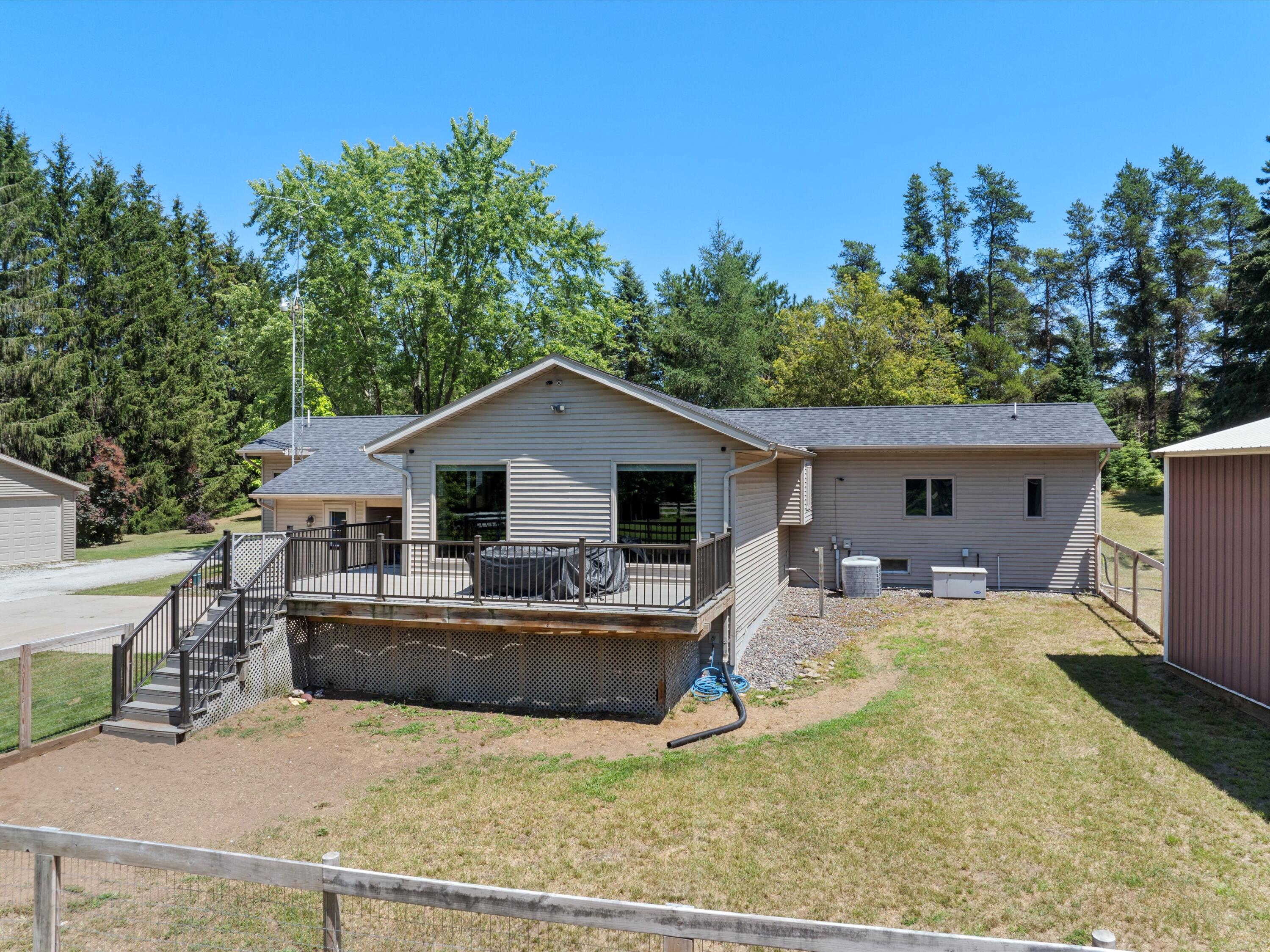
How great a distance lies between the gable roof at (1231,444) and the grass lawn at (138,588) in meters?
20.9

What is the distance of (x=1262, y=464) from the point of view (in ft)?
26.2

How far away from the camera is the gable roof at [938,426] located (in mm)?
16250

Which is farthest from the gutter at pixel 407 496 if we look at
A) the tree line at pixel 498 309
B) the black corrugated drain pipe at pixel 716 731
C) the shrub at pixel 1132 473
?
the shrub at pixel 1132 473

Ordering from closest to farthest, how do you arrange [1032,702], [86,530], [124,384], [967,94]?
[1032,702], [967,94], [86,530], [124,384]

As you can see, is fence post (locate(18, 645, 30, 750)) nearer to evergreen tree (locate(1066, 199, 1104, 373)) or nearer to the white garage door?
the white garage door

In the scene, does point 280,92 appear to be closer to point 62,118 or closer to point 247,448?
point 247,448

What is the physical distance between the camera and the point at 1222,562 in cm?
873

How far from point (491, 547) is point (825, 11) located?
38.7 ft

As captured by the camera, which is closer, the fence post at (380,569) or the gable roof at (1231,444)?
the gable roof at (1231,444)

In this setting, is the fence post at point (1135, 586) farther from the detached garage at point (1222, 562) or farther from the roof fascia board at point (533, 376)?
the roof fascia board at point (533, 376)

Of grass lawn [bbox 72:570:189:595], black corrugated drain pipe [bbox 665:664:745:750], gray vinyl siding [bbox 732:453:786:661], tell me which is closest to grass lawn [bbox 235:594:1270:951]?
black corrugated drain pipe [bbox 665:664:745:750]

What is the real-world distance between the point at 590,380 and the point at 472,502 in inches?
116

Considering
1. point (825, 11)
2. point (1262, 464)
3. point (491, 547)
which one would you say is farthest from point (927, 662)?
point (825, 11)

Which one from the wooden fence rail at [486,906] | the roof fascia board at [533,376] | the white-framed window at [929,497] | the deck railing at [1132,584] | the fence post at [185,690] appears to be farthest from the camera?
the white-framed window at [929,497]
